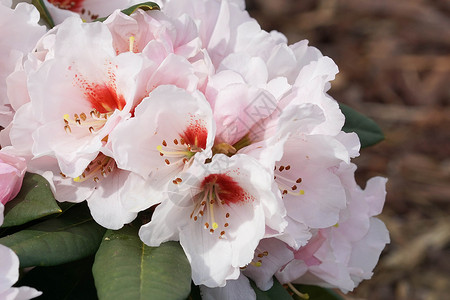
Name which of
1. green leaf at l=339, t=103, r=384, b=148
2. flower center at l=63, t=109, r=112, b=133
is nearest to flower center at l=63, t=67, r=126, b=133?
flower center at l=63, t=109, r=112, b=133

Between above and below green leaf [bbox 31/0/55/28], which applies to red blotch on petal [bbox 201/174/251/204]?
below

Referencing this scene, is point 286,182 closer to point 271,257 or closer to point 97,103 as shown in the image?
point 271,257

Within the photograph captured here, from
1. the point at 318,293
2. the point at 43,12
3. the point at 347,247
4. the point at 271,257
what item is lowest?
the point at 318,293

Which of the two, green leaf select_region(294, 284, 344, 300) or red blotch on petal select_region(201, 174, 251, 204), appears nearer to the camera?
red blotch on petal select_region(201, 174, 251, 204)

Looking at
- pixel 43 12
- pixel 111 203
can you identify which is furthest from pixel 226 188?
pixel 43 12

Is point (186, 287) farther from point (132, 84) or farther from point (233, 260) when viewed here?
point (132, 84)

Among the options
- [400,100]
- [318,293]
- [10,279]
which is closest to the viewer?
[10,279]

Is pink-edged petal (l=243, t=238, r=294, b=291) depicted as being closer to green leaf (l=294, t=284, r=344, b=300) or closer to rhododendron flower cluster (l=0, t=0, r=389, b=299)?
rhododendron flower cluster (l=0, t=0, r=389, b=299)
